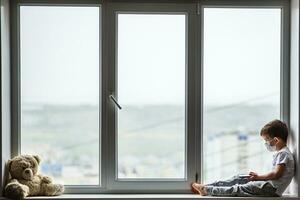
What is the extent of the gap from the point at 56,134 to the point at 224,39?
1174mm

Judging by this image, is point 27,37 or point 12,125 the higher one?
point 27,37

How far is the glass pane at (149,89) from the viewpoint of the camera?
3.11m

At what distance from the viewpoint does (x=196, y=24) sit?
10.2 ft

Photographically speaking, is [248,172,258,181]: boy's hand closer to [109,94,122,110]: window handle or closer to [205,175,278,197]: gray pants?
[205,175,278,197]: gray pants

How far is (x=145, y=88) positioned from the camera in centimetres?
312

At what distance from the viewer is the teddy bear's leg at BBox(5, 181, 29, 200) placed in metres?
2.87

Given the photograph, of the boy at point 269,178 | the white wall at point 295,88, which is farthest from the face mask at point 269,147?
the white wall at point 295,88

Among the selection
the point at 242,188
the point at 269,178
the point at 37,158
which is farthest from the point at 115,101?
the point at 269,178

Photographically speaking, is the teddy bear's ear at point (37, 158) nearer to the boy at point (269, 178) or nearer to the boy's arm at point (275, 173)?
the boy at point (269, 178)

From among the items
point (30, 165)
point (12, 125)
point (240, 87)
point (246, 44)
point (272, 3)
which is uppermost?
point (272, 3)

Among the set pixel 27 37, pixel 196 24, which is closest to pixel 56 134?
pixel 27 37

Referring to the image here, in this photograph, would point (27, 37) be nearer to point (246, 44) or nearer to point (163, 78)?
point (163, 78)

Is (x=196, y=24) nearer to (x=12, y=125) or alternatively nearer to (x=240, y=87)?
(x=240, y=87)

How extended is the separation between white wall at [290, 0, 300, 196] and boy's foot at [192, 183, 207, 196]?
534 millimetres
